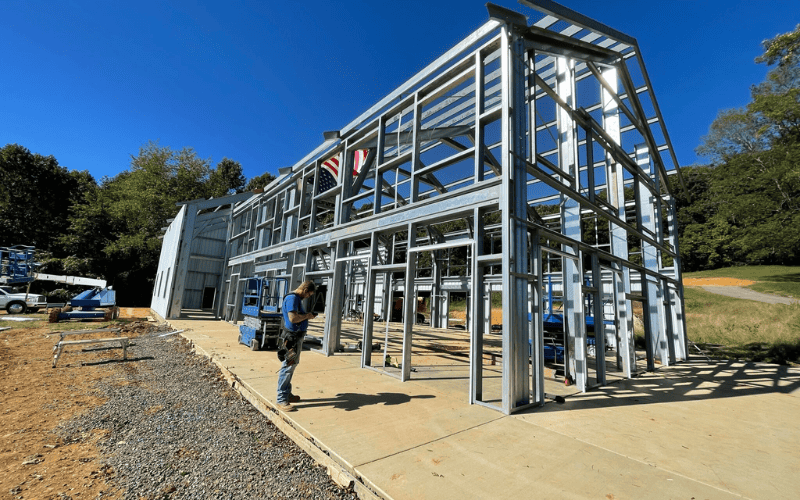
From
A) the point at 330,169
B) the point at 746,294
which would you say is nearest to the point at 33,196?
the point at 330,169

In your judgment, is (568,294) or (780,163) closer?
(568,294)

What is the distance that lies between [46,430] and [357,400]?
3.61m

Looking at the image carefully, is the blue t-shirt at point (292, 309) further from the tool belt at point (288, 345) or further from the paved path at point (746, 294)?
the paved path at point (746, 294)

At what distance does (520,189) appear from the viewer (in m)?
4.72

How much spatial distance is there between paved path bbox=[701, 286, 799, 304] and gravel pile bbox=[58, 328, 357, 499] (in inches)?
940

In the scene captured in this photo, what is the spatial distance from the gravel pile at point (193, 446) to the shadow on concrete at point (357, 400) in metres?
0.64

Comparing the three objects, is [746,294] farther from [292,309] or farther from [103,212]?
[103,212]

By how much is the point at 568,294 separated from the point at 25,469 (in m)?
6.98

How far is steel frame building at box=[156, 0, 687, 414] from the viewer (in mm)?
4742

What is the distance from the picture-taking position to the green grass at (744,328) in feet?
39.1

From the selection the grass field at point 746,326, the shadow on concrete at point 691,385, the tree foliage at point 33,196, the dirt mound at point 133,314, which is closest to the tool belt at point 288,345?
the shadow on concrete at point 691,385

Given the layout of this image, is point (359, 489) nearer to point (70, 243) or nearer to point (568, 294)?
point (568, 294)

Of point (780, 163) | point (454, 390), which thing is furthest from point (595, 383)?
point (780, 163)

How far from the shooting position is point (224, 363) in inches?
263
